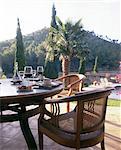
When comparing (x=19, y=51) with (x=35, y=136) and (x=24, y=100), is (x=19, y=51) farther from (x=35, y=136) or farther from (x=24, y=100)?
(x=24, y=100)

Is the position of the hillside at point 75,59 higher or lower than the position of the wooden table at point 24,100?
higher

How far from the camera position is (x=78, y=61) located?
9.56 metres

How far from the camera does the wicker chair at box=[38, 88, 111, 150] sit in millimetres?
1717

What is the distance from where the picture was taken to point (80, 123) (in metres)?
1.74

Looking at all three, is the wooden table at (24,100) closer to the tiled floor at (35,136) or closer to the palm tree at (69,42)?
the tiled floor at (35,136)

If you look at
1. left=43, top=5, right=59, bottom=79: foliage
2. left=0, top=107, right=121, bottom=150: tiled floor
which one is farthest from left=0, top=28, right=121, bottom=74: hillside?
left=0, top=107, right=121, bottom=150: tiled floor

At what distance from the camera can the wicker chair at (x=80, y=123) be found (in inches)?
67.6

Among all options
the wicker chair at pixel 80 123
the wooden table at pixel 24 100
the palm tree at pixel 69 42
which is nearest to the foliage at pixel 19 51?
the palm tree at pixel 69 42

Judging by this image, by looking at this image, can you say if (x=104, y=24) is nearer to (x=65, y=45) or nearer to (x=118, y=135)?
(x=65, y=45)

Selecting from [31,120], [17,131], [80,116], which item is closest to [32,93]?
[80,116]

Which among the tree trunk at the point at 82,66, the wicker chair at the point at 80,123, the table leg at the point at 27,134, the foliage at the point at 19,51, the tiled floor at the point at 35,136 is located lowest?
the tiled floor at the point at 35,136

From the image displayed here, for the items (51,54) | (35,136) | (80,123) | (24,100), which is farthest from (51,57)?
(80,123)

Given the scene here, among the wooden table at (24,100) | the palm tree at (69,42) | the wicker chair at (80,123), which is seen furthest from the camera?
the palm tree at (69,42)

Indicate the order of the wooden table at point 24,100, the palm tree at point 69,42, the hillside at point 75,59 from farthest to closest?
1. the palm tree at point 69,42
2. the hillside at point 75,59
3. the wooden table at point 24,100
